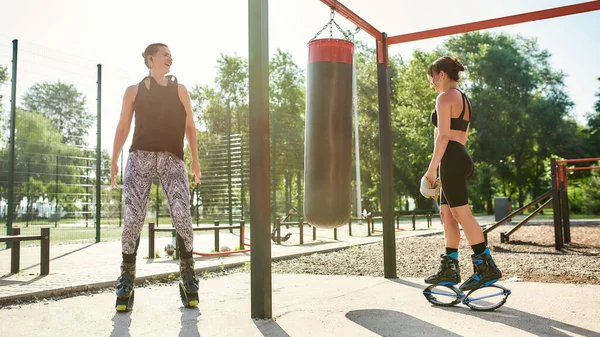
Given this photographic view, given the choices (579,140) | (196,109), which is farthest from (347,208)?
(579,140)

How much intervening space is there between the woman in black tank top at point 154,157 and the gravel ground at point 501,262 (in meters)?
2.43

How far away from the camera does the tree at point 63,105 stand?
1329 centimetres

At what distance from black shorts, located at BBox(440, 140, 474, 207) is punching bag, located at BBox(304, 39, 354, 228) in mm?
742

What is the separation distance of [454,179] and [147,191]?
2100mm

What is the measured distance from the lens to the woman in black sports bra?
10.4ft

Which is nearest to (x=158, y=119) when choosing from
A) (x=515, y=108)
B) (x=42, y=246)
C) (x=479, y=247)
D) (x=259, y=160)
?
(x=259, y=160)

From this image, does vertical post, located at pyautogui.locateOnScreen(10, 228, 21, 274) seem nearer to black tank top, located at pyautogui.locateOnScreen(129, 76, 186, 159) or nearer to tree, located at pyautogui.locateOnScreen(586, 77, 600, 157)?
black tank top, located at pyautogui.locateOnScreen(129, 76, 186, 159)

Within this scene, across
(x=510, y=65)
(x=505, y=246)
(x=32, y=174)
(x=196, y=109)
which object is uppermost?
(x=510, y=65)

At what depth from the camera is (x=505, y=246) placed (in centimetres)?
838

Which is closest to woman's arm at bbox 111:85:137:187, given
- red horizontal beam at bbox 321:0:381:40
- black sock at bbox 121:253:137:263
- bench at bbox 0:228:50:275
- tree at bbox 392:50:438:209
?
black sock at bbox 121:253:137:263

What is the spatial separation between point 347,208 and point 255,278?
3.45 ft

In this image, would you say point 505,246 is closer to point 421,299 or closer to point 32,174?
point 421,299

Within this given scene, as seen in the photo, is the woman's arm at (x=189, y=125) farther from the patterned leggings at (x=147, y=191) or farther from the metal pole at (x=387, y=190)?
the metal pole at (x=387, y=190)

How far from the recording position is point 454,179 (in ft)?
10.7
